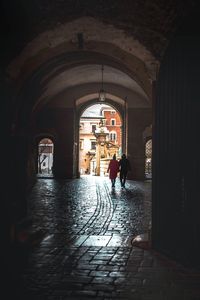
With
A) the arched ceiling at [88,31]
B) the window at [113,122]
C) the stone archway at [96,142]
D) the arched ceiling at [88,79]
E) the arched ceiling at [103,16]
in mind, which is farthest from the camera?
the window at [113,122]

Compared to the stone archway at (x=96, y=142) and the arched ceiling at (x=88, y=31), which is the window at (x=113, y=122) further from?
the arched ceiling at (x=88, y=31)

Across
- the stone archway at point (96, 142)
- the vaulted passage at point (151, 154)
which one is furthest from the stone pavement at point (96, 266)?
the stone archway at point (96, 142)

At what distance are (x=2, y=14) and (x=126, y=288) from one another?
4.11 metres

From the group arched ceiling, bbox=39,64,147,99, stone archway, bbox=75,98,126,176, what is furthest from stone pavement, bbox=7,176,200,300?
stone archway, bbox=75,98,126,176

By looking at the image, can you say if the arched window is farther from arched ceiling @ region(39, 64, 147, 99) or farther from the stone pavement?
the stone pavement

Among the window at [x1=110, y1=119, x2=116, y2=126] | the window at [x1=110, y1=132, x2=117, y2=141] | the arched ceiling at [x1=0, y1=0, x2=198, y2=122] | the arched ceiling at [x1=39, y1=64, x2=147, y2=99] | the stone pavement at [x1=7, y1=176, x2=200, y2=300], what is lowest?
the stone pavement at [x1=7, y1=176, x2=200, y2=300]

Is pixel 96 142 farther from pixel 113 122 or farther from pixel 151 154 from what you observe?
pixel 113 122

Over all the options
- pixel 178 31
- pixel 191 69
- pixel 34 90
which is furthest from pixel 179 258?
pixel 34 90

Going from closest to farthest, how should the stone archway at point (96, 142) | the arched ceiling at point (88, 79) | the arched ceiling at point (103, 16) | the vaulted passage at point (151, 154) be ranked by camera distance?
the vaulted passage at point (151, 154) → the arched ceiling at point (103, 16) → the arched ceiling at point (88, 79) → the stone archway at point (96, 142)

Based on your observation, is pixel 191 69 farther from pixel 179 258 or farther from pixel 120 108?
pixel 120 108

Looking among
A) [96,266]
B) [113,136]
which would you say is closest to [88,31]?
[96,266]

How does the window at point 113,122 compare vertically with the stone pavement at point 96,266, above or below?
above

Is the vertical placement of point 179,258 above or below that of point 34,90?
below

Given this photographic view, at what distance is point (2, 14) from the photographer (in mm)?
5309
